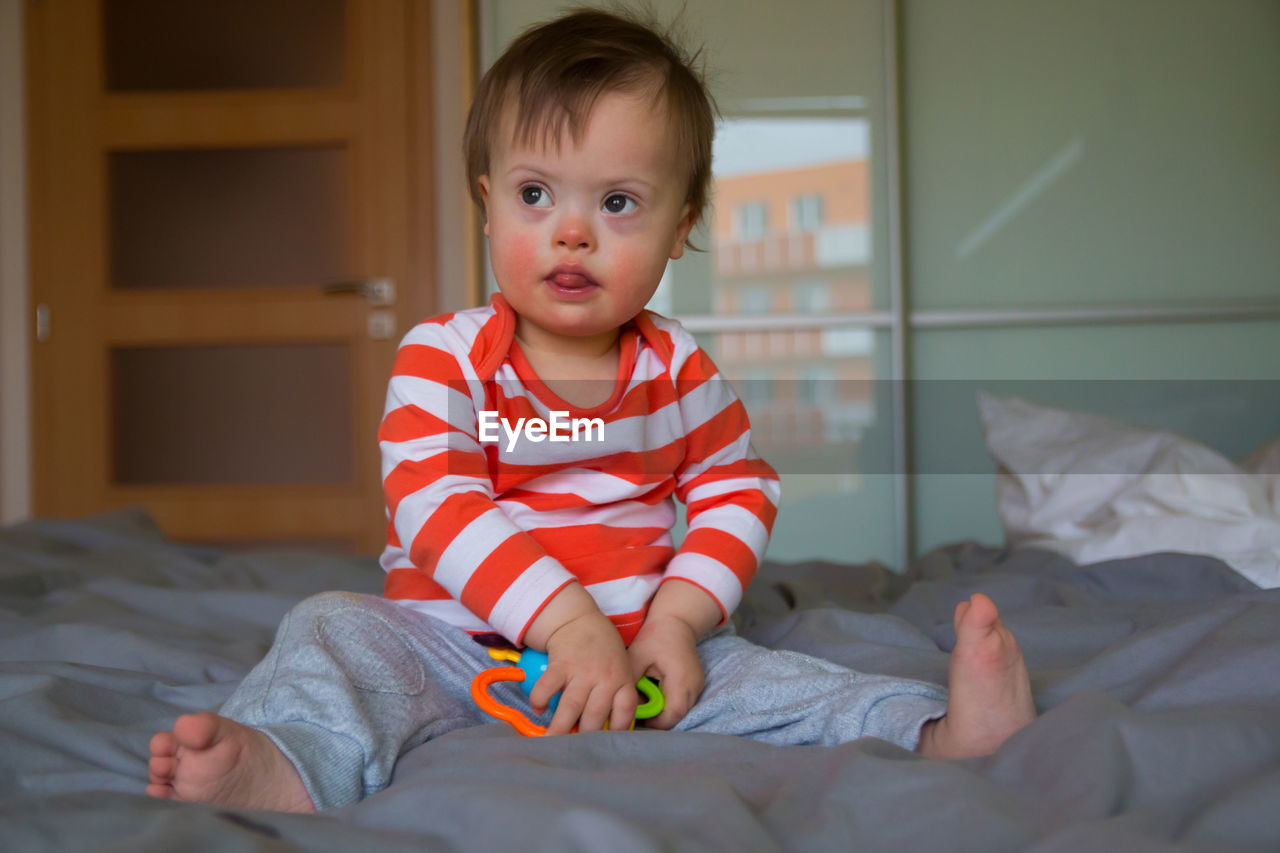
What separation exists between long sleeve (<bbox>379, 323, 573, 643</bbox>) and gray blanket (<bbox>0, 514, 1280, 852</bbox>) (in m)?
0.12

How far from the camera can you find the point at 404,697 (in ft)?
2.36

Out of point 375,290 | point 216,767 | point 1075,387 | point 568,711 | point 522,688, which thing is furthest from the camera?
point 375,290

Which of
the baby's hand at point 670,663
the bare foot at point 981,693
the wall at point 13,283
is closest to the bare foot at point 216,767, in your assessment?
the baby's hand at point 670,663

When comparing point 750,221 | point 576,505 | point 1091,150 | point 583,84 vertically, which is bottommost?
point 576,505

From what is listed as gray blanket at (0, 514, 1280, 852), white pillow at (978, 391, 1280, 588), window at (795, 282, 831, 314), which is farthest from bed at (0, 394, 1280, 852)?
window at (795, 282, 831, 314)

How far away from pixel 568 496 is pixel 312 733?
1.17ft

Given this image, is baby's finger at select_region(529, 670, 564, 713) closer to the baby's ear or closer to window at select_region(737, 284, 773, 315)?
the baby's ear

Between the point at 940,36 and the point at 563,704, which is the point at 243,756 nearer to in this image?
the point at 563,704

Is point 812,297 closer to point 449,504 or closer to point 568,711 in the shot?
point 449,504

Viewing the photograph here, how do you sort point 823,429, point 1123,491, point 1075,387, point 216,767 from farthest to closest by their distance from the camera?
point 823,429 < point 1075,387 < point 1123,491 < point 216,767

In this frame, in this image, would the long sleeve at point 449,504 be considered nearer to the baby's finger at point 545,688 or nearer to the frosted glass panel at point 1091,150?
the baby's finger at point 545,688

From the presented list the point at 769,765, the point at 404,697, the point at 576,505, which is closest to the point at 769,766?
the point at 769,765

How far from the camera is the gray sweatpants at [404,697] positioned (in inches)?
24.8

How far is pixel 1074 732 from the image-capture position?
515 millimetres
